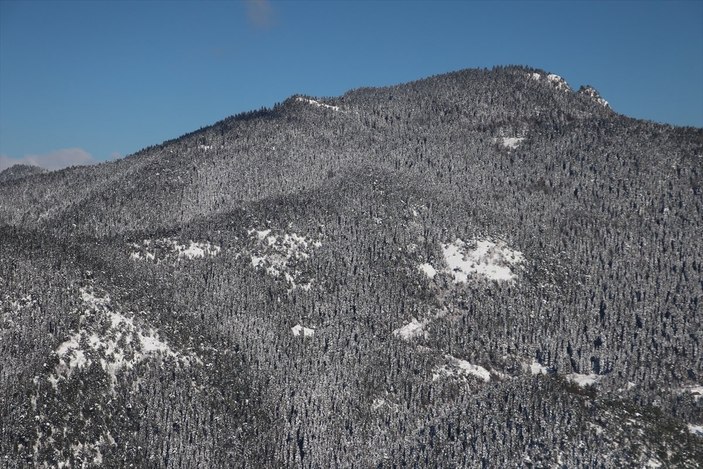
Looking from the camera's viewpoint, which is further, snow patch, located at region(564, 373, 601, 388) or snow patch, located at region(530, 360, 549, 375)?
snow patch, located at region(530, 360, 549, 375)

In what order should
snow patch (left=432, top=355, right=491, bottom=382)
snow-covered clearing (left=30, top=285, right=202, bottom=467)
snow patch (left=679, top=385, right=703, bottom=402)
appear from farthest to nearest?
1. snow patch (left=432, top=355, right=491, bottom=382)
2. snow patch (left=679, top=385, right=703, bottom=402)
3. snow-covered clearing (left=30, top=285, right=202, bottom=467)

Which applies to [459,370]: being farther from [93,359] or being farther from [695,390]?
[93,359]

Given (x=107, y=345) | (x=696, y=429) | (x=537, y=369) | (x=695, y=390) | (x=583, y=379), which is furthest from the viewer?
(x=537, y=369)

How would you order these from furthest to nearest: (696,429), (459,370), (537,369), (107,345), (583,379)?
(537,369) < (459,370) < (583,379) < (696,429) < (107,345)

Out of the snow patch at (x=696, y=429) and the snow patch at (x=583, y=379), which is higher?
the snow patch at (x=583, y=379)

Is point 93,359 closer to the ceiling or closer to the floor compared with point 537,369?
closer to the floor

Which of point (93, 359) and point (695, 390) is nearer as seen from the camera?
point (93, 359)

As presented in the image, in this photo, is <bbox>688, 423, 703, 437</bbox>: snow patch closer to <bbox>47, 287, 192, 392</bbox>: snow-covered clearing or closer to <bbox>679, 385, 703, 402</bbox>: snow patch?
<bbox>679, 385, 703, 402</bbox>: snow patch

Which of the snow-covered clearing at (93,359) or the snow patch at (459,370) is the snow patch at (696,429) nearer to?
the snow patch at (459,370)

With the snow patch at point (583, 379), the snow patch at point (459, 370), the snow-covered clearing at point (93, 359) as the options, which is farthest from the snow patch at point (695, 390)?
the snow-covered clearing at point (93, 359)

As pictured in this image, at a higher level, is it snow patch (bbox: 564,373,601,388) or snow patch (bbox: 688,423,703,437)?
snow patch (bbox: 564,373,601,388)

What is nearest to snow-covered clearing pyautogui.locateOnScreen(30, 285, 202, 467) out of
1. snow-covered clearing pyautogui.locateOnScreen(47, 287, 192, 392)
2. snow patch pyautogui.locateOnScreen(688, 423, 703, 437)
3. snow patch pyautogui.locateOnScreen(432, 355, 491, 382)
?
snow-covered clearing pyautogui.locateOnScreen(47, 287, 192, 392)

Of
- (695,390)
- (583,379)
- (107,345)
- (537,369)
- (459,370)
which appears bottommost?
(695,390)

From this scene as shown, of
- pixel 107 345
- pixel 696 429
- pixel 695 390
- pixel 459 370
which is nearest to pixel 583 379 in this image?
pixel 695 390
